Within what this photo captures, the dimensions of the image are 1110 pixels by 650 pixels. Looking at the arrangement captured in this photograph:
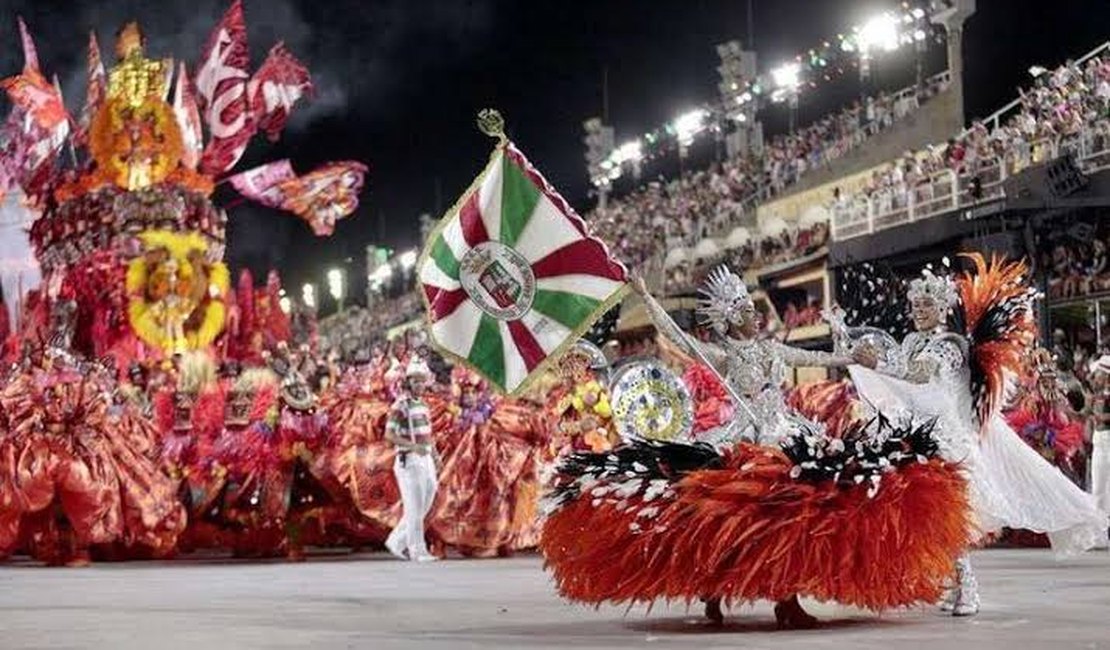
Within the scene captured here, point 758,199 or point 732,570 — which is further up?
point 758,199

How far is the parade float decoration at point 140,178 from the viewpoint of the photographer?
32.3m

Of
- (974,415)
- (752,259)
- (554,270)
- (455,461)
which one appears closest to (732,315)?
(554,270)

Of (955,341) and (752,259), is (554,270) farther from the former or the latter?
(752,259)

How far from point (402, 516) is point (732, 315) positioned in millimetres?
6715

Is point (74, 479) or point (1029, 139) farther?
point (1029, 139)

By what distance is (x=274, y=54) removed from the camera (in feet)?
107

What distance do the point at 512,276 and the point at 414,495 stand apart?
20.1 ft

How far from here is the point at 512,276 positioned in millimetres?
8211

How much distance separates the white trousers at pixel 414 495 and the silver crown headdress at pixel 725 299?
6.00 meters

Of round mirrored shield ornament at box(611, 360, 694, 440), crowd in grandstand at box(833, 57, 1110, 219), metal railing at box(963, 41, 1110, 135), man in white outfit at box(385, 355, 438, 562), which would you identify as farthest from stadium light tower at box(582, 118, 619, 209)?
round mirrored shield ornament at box(611, 360, 694, 440)

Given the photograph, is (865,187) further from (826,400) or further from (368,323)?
(368,323)

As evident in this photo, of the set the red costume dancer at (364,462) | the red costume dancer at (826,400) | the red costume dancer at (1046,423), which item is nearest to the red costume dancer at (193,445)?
the red costume dancer at (364,462)

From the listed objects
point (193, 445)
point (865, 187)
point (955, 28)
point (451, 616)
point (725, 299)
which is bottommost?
point (451, 616)

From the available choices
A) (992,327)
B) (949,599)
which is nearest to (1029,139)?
(992,327)
